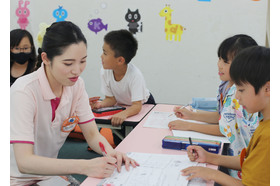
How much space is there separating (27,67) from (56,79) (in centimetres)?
151

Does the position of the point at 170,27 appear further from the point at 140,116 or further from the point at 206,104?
the point at 140,116

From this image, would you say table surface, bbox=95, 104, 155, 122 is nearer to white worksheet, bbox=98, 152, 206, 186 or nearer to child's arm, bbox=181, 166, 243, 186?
white worksheet, bbox=98, 152, 206, 186

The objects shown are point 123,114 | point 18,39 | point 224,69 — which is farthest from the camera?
point 18,39

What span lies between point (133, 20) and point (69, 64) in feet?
8.10

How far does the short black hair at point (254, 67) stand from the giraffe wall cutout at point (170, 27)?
2.49 meters

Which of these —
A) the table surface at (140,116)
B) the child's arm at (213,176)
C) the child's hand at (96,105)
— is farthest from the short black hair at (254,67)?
the child's hand at (96,105)

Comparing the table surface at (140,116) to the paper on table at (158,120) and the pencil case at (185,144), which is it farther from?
the pencil case at (185,144)

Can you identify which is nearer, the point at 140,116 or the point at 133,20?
the point at 140,116

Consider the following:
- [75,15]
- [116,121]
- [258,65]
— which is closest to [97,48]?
[75,15]

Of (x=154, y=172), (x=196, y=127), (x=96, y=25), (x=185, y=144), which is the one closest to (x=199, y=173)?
(x=154, y=172)

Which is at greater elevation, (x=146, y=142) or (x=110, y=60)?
(x=110, y=60)

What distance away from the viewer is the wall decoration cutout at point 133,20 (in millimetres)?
3611

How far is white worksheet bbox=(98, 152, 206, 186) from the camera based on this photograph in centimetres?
108

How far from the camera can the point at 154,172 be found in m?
1.16
